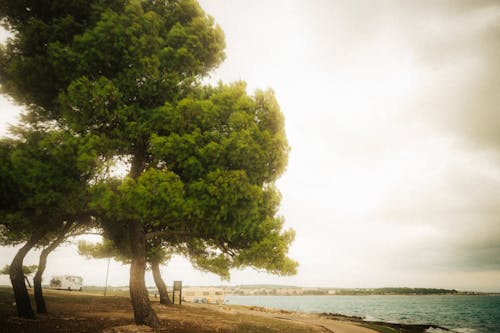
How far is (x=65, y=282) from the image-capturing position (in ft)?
141

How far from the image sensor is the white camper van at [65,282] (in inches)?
1683

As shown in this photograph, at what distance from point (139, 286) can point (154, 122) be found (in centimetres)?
622

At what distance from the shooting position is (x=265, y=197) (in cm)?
1147

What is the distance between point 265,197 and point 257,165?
1.68 meters

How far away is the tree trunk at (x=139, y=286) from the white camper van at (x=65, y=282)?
134ft

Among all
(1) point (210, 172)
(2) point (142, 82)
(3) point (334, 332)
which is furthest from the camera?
(3) point (334, 332)

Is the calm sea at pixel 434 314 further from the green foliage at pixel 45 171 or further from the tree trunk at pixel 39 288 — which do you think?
the green foliage at pixel 45 171

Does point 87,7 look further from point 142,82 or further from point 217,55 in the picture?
point 217,55

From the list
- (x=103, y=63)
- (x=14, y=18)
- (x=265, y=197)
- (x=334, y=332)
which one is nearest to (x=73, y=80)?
(x=103, y=63)

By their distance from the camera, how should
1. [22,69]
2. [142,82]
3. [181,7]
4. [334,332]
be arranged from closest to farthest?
[22,69] < [142,82] < [181,7] < [334,332]

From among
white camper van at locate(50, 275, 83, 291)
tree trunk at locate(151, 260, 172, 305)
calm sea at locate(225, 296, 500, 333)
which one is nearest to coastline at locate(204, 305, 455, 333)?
tree trunk at locate(151, 260, 172, 305)

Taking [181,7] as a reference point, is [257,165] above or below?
below

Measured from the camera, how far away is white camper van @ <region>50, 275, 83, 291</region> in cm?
4275

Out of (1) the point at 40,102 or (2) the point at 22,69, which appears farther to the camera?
(1) the point at 40,102
